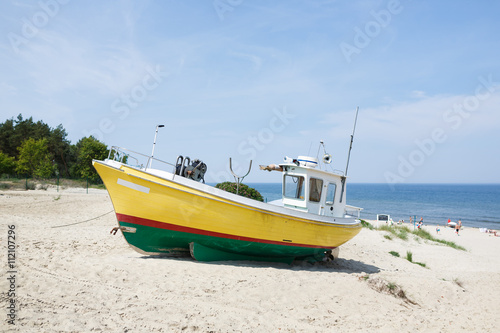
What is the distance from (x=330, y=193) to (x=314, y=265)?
2338mm

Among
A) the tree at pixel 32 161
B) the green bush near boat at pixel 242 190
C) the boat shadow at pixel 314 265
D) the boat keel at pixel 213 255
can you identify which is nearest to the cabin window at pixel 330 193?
the boat shadow at pixel 314 265

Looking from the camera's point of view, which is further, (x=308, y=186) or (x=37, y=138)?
(x=37, y=138)

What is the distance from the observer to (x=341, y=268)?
1081 cm

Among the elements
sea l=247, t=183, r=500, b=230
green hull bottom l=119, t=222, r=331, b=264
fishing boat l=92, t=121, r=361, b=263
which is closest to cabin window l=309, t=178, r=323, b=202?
fishing boat l=92, t=121, r=361, b=263

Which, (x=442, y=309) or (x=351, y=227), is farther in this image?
(x=351, y=227)

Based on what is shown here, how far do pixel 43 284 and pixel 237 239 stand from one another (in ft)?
14.0

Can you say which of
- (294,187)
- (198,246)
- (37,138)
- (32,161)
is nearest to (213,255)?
(198,246)

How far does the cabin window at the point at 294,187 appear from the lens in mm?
10102

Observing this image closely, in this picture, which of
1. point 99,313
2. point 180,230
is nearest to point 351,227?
point 180,230

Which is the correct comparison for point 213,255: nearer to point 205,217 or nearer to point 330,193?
point 205,217

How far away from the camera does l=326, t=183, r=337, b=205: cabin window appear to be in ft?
34.0

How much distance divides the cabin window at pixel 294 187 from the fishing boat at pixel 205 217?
4cm

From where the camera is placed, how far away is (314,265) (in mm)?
10633

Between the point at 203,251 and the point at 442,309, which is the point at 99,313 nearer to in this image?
the point at 203,251
